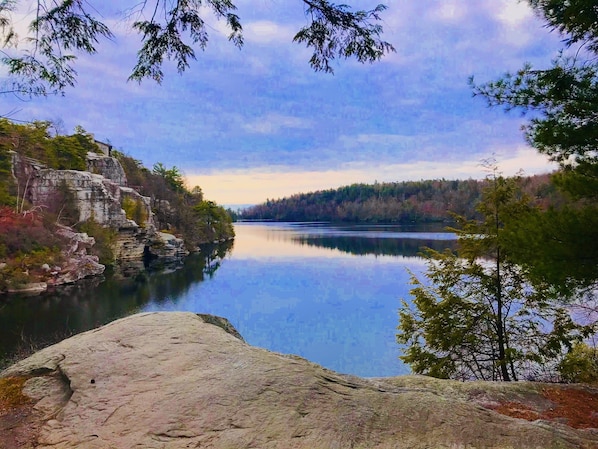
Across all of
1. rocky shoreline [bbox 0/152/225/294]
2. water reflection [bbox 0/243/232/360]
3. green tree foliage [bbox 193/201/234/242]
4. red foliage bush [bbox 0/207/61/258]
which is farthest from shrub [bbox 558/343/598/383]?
green tree foliage [bbox 193/201/234/242]

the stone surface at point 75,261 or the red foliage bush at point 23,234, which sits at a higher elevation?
the red foliage bush at point 23,234

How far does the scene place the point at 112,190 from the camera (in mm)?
45438

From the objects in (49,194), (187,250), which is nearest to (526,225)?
(49,194)

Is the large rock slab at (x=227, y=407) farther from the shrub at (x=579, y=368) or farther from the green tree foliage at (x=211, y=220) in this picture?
the green tree foliage at (x=211, y=220)

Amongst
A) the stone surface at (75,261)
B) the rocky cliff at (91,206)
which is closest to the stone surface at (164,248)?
the rocky cliff at (91,206)

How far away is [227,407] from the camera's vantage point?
3.05 m

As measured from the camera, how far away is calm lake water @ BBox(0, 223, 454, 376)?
17.1 meters

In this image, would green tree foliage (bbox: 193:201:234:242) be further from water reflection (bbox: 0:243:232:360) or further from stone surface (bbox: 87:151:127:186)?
water reflection (bbox: 0:243:232:360)

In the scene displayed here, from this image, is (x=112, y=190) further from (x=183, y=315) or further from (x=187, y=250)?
(x=183, y=315)

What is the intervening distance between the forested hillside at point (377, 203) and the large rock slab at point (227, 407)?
78.7 meters

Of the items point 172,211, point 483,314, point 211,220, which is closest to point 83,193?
point 172,211

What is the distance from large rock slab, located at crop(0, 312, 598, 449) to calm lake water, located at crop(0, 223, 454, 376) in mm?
7582

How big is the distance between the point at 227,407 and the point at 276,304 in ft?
71.1

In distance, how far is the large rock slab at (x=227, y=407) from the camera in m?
2.84
